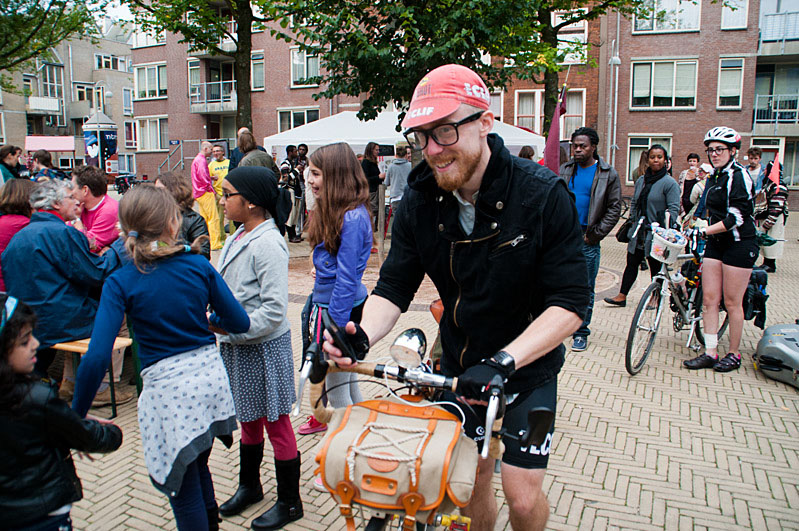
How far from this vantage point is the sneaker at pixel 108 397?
4.88 m

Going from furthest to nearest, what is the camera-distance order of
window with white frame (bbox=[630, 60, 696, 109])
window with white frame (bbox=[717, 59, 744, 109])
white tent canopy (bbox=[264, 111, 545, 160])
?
window with white frame (bbox=[630, 60, 696, 109])
window with white frame (bbox=[717, 59, 744, 109])
white tent canopy (bbox=[264, 111, 545, 160])

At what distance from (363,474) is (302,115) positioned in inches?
1347

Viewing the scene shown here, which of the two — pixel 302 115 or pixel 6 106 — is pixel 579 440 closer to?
pixel 302 115

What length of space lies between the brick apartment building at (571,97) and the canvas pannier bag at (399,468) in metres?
29.4

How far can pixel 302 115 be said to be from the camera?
3412 centimetres

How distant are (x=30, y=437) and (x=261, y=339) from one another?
1.20 m

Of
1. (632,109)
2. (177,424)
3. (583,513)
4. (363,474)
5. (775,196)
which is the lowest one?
(583,513)

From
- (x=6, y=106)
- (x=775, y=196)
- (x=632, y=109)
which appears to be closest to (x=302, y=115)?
(x=632, y=109)

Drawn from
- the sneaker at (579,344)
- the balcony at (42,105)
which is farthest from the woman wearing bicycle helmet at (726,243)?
the balcony at (42,105)

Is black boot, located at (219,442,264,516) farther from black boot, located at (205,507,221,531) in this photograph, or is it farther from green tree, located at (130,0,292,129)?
green tree, located at (130,0,292,129)

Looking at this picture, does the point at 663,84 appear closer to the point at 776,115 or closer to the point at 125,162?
the point at 776,115

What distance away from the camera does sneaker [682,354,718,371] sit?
572 cm

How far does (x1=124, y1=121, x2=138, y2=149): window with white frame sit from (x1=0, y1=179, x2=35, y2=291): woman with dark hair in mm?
50308

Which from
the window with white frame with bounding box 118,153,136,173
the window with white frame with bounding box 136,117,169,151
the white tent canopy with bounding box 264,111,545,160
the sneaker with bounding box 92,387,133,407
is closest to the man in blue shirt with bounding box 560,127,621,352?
the sneaker with bounding box 92,387,133,407
